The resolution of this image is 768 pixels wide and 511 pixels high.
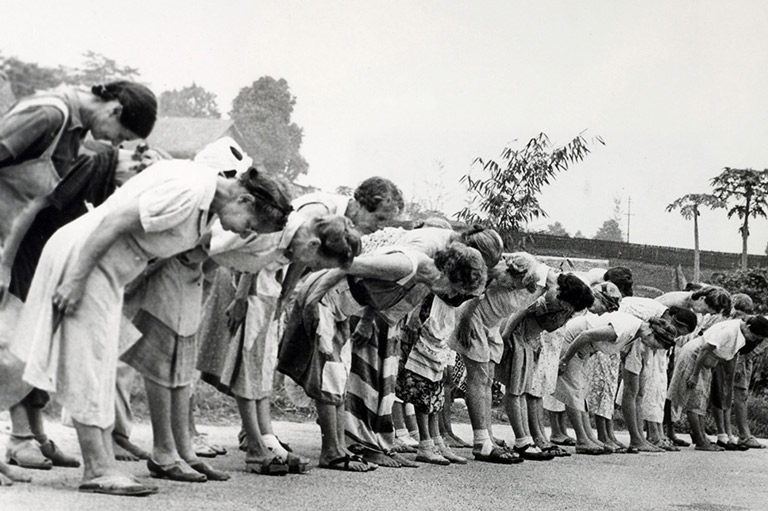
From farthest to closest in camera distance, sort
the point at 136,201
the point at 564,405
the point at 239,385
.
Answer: the point at 564,405 → the point at 239,385 → the point at 136,201

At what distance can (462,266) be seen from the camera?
6176 mm

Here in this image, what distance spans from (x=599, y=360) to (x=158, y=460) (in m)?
5.50

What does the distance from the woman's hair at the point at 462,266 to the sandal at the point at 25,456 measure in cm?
260

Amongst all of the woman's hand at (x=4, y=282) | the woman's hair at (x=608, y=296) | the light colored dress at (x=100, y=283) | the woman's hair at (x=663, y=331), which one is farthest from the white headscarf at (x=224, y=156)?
the woman's hair at (x=663, y=331)

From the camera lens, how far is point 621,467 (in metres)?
7.82

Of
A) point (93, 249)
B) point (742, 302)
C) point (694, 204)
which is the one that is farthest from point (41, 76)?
point (742, 302)

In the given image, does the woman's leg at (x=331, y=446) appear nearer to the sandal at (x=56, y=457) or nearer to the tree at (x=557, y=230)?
the sandal at (x=56, y=457)

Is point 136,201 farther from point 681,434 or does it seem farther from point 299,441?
point 681,434

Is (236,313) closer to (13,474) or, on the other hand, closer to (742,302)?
(13,474)

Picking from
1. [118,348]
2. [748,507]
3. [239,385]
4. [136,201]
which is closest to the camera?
[136,201]

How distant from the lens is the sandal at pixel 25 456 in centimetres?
438

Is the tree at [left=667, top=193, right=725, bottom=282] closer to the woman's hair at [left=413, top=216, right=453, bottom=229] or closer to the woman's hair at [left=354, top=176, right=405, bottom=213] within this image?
the woman's hair at [left=413, top=216, right=453, bottom=229]

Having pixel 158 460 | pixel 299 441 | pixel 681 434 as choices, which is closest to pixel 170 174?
pixel 158 460

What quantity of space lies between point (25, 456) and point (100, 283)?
31.9 inches
